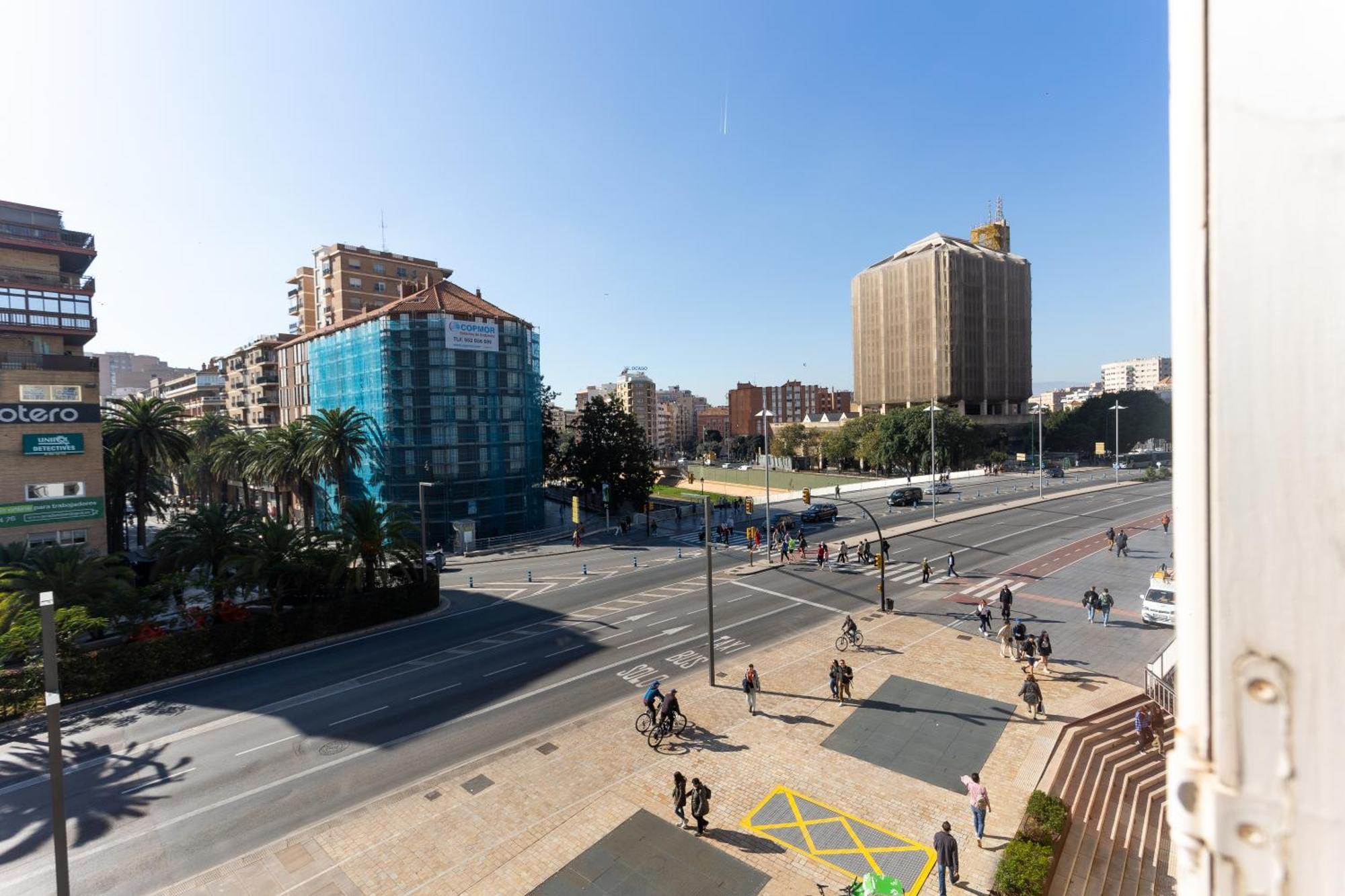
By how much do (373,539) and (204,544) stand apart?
646 cm

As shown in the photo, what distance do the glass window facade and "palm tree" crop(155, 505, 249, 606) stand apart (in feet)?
59.0

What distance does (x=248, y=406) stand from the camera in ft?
265

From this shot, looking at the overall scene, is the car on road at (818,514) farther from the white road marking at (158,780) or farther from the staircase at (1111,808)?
the white road marking at (158,780)

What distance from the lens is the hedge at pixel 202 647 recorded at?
19.9 m

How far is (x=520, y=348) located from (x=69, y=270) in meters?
28.5

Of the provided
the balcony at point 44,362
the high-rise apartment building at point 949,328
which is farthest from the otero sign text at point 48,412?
the high-rise apartment building at point 949,328

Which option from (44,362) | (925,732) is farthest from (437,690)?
(44,362)

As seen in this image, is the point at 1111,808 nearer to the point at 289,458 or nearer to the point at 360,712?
the point at 360,712

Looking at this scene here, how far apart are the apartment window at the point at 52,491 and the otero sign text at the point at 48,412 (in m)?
3.41

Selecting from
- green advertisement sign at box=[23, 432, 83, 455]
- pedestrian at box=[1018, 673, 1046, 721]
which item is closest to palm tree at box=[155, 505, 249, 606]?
green advertisement sign at box=[23, 432, 83, 455]

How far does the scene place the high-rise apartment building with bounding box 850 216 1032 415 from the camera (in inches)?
4461

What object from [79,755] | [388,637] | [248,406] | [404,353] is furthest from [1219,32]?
[248,406]

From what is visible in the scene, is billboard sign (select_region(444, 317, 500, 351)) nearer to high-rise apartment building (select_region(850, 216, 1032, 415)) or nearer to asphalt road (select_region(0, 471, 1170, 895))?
asphalt road (select_region(0, 471, 1170, 895))

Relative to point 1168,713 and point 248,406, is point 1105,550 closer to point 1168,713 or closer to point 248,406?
point 1168,713
